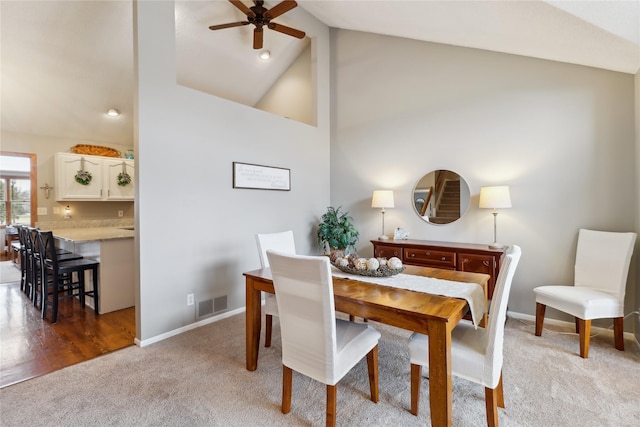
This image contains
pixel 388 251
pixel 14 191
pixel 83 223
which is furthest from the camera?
pixel 14 191

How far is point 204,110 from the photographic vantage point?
3.14m

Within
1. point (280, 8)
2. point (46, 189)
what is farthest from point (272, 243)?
point (46, 189)

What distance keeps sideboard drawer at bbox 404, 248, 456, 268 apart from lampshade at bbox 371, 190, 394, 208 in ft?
2.25

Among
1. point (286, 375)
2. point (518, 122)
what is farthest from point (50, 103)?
point (518, 122)

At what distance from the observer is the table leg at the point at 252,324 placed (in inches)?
87.7

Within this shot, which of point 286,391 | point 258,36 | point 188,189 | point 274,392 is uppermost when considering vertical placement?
point 258,36

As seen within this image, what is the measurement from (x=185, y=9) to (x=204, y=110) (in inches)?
64.2

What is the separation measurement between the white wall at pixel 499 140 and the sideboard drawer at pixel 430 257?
0.52 metres

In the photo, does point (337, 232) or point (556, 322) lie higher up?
point (337, 232)

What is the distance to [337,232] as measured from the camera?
414cm

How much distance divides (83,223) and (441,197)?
6336 mm

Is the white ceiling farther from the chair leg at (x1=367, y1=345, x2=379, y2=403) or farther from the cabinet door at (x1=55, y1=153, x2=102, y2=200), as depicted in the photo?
the chair leg at (x1=367, y1=345, x2=379, y2=403)

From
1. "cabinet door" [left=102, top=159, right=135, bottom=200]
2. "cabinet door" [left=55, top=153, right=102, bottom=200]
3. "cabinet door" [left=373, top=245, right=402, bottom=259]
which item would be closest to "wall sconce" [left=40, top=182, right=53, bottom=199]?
"cabinet door" [left=55, top=153, right=102, bottom=200]

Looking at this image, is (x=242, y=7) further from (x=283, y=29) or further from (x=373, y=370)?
(x=373, y=370)
